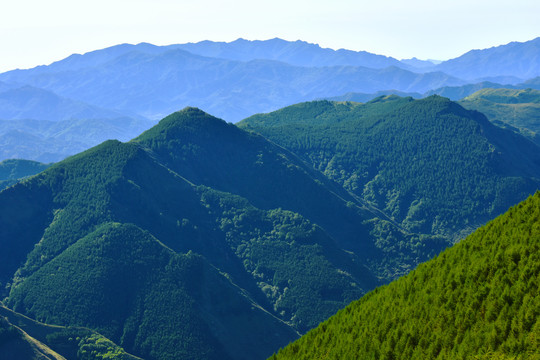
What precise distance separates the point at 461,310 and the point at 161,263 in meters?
103

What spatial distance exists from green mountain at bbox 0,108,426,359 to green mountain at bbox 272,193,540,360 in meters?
62.9

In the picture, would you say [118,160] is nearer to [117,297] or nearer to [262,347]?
[117,297]

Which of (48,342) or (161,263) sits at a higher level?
(161,263)

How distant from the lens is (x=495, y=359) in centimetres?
5284

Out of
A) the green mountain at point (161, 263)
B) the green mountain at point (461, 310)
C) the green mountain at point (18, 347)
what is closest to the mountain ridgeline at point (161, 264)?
the green mountain at point (161, 263)

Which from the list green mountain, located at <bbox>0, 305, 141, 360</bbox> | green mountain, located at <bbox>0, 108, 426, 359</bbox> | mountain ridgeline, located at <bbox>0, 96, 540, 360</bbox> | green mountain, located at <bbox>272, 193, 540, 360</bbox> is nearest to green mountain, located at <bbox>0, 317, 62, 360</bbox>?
green mountain, located at <bbox>0, 305, 141, 360</bbox>

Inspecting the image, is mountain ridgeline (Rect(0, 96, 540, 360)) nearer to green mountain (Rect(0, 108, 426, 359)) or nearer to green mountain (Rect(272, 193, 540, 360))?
green mountain (Rect(0, 108, 426, 359))

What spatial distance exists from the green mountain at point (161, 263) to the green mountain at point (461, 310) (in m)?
62.9

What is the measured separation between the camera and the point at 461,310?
63.1 meters

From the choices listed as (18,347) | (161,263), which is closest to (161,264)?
(161,263)

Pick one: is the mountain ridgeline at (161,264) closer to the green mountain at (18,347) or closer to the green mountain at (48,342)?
the green mountain at (48,342)

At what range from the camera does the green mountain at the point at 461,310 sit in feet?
185

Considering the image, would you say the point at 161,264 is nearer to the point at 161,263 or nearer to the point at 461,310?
the point at 161,263

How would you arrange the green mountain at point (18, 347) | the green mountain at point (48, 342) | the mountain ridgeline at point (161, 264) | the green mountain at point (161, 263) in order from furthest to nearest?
→ the green mountain at point (161, 263) < the mountain ridgeline at point (161, 264) < the green mountain at point (48, 342) < the green mountain at point (18, 347)
